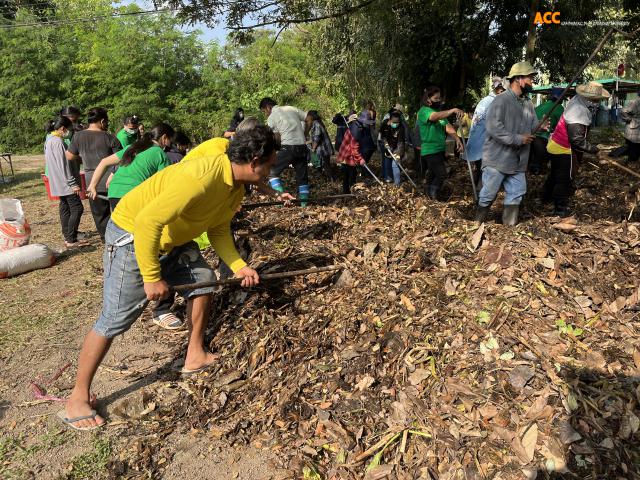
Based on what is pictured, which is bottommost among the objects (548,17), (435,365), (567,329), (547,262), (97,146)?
(435,365)

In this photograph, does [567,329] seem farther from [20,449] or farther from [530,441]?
[20,449]

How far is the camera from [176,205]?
249cm

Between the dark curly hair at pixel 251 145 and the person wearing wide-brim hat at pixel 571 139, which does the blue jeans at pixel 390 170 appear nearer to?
the person wearing wide-brim hat at pixel 571 139

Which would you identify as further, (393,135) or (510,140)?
(393,135)

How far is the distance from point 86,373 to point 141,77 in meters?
20.2

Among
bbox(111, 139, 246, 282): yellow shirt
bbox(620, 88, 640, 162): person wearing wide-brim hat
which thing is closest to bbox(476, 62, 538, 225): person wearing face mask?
bbox(111, 139, 246, 282): yellow shirt

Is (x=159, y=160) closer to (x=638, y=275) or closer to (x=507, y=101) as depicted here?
(x=507, y=101)

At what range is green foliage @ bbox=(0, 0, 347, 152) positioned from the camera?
67.2 feet

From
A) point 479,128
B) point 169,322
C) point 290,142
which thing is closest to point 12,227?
point 169,322

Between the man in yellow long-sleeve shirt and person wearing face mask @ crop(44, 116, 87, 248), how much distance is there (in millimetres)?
4067

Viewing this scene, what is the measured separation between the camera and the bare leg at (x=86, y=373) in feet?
9.48

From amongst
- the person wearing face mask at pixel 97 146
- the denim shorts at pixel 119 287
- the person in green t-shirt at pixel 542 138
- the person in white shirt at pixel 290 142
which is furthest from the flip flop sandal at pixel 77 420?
the person in green t-shirt at pixel 542 138

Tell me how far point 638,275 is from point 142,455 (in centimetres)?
331

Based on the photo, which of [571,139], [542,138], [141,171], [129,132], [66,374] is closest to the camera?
[66,374]
